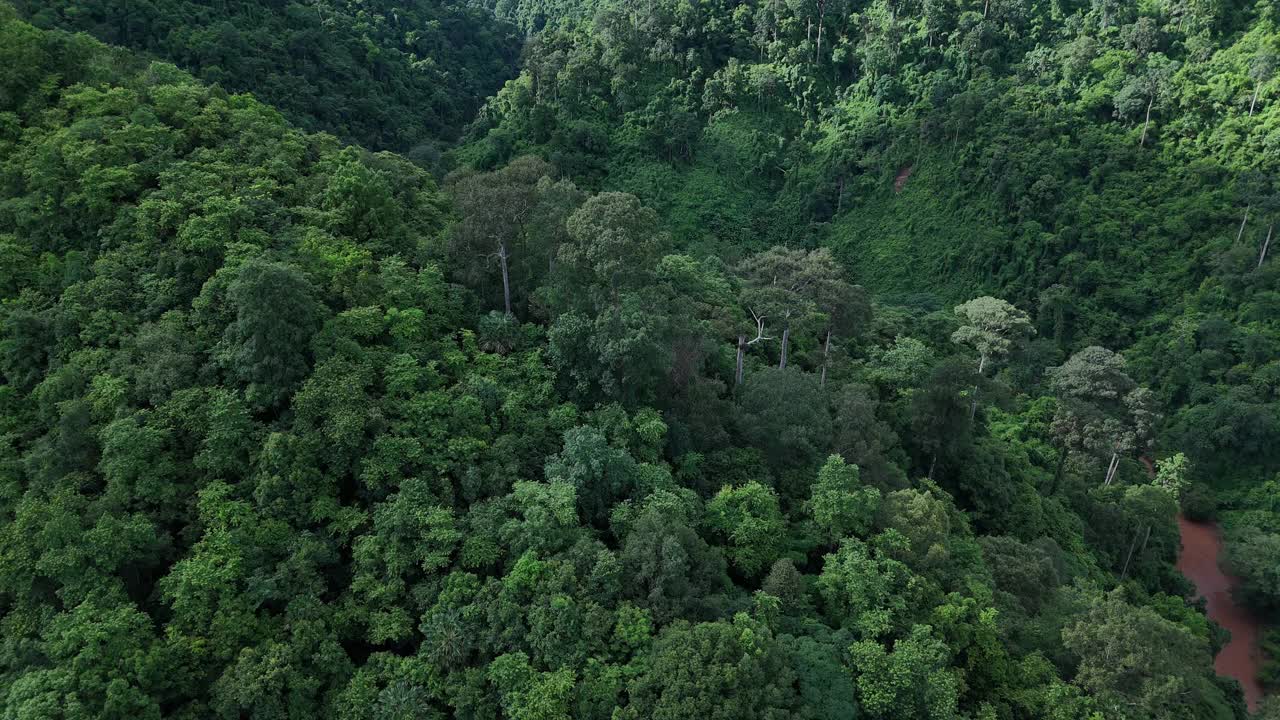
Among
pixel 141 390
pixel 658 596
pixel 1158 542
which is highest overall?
pixel 141 390

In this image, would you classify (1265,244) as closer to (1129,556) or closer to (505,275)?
(1129,556)

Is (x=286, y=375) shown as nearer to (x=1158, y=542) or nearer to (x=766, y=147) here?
(x=1158, y=542)

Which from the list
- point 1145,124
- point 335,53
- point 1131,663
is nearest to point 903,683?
point 1131,663

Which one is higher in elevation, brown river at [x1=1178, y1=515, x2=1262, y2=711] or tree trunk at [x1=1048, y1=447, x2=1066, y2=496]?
tree trunk at [x1=1048, y1=447, x2=1066, y2=496]

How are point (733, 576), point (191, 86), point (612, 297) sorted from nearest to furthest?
point (733, 576) < point (612, 297) < point (191, 86)

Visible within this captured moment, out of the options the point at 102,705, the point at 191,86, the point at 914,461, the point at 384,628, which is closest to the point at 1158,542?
the point at 914,461

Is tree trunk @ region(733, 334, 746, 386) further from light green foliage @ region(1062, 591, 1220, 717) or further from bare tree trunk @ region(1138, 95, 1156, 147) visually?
bare tree trunk @ region(1138, 95, 1156, 147)

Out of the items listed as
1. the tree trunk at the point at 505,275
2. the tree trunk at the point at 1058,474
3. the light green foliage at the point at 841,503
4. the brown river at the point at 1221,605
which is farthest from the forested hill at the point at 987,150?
the light green foliage at the point at 841,503

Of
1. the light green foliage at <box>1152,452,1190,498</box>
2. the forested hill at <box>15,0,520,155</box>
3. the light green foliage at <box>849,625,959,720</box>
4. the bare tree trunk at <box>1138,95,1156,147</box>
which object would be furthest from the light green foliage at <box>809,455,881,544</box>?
the bare tree trunk at <box>1138,95,1156,147</box>
